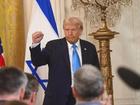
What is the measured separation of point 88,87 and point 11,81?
1.27 feet

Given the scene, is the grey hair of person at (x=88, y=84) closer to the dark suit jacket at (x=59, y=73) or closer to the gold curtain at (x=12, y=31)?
the dark suit jacket at (x=59, y=73)

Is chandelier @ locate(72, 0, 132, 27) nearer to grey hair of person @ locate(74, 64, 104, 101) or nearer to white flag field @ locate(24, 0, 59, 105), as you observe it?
white flag field @ locate(24, 0, 59, 105)

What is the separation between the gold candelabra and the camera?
16.7ft

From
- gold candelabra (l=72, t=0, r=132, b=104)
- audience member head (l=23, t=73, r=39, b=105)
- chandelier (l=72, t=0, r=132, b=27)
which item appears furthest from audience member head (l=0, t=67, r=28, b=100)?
chandelier (l=72, t=0, r=132, b=27)

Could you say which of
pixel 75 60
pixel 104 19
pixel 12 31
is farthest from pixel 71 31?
pixel 12 31

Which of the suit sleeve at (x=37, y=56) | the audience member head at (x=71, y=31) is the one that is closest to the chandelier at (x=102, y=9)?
the audience member head at (x=71, y=31)

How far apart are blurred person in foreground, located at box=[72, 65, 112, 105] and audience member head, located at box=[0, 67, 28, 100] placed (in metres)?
0.28

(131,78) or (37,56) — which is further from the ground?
(131,78)

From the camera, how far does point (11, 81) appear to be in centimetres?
200

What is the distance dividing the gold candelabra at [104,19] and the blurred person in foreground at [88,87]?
2.98 metres

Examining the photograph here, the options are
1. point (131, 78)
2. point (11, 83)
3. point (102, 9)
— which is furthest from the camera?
point (102, 9)

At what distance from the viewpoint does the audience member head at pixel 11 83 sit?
1956 millimetres

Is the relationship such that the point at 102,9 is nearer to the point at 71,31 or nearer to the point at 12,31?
the point at 71,31

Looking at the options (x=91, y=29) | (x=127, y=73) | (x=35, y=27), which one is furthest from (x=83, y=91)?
(x=91, y=29)
